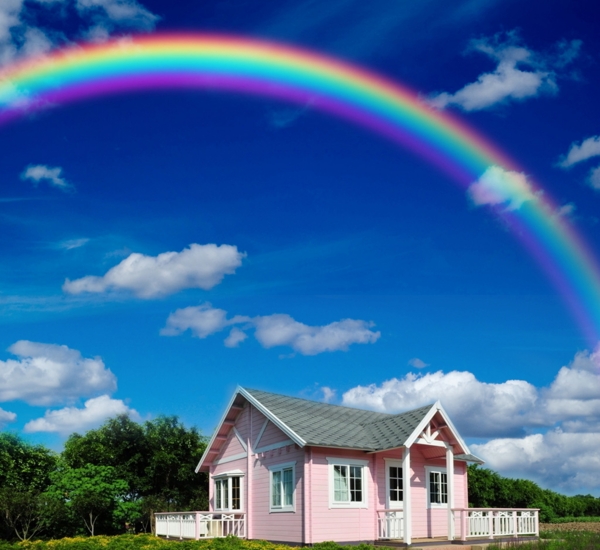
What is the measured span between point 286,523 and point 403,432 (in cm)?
519

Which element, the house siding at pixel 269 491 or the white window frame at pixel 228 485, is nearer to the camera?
the house siding at pixel 269 491

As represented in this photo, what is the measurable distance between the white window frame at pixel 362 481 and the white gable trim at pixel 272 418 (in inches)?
61.2

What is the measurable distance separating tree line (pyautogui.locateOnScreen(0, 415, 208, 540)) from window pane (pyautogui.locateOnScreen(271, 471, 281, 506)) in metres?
14.0

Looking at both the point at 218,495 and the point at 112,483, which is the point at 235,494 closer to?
the point at 218,495

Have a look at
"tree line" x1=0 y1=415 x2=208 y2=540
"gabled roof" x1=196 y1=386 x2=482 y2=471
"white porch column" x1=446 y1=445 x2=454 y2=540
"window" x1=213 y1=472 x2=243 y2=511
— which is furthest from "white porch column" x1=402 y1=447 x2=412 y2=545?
"tree line" x1=0 y1=415 x2=208 y2=540

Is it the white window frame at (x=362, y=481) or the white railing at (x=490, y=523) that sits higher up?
the white window frame at (x=362, y=481)

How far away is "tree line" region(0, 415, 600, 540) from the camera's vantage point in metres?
34.5

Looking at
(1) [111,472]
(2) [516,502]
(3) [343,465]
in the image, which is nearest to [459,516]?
(3) [343,465]

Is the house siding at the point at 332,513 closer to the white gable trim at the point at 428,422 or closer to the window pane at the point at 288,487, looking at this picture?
the window pane at the point at 288,487

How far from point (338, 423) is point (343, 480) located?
9.43 feet

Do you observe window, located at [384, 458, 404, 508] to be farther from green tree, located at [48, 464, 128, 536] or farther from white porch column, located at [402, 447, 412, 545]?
green tree, located at [48, 464, 128, 536]

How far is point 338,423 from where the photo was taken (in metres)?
26.0

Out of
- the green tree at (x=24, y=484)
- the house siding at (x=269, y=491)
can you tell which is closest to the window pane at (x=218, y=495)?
the house siding at (x=269, y=491)

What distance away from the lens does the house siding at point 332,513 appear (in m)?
22.6
